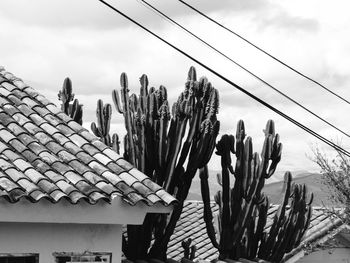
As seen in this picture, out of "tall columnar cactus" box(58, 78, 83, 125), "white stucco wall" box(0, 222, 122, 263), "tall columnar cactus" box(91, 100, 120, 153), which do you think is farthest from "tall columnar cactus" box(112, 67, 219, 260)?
"white stucco wall" box(0, 222, 122, 263)

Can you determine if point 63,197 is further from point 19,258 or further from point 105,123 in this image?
point 105,123

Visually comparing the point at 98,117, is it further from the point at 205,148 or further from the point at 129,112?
the point at 205,148

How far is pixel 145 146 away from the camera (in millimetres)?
12359

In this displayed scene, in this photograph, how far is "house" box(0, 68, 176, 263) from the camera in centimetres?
842

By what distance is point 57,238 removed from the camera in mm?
8914

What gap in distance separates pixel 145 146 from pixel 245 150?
5.82 feet

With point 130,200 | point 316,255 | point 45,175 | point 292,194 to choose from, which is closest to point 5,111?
point 45,175

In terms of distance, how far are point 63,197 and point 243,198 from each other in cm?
542

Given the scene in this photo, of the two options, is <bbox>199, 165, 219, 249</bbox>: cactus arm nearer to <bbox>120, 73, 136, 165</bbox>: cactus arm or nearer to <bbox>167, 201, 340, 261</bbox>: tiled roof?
<bbox>120, 73, 136, 165</bbox>: cactus arm

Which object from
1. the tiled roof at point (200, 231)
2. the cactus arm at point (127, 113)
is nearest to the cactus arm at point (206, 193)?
the cactus arm at point (127, 113)

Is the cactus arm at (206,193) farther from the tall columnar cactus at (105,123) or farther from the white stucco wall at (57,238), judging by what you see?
the white stucco wall at (57,238)

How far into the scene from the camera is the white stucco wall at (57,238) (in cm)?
861

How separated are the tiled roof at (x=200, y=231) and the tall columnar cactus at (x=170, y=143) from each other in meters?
5.68

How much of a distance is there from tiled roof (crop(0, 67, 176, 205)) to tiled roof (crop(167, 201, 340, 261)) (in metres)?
8.33
